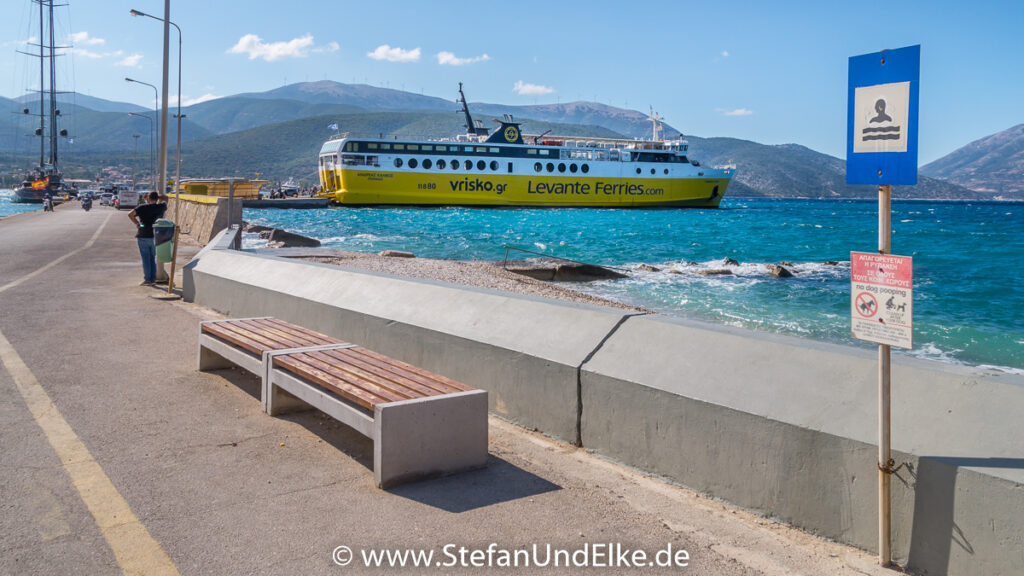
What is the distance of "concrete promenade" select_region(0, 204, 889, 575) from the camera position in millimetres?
3451

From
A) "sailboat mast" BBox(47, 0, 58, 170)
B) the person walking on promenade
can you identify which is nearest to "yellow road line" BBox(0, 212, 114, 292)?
the person walking on promenade

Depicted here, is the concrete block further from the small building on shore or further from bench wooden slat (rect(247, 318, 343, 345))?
the small building on shore

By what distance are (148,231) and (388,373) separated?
10049 mm

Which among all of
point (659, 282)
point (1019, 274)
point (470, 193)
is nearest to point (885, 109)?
point (659, 282)

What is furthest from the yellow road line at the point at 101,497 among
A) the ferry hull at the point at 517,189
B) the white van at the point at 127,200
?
the ferry hull at the point at 517,189

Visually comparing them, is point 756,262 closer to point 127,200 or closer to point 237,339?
point 237,339

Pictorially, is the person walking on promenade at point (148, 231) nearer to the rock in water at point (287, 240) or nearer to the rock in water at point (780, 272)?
the rock in water at point (287, 240)

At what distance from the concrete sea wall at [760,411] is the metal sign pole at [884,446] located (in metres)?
0.06

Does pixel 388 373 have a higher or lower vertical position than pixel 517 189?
lower

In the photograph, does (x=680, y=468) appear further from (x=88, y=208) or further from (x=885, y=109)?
(x=88, y=208)

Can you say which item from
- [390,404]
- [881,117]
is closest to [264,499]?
[390,404]

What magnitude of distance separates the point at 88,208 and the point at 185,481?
6085 centimetres

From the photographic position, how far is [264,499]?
407 cm

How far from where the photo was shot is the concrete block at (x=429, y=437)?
13.9ft
